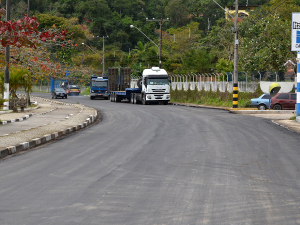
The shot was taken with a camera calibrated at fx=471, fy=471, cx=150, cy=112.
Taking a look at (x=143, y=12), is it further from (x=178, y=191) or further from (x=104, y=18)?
(x=178, y=191)

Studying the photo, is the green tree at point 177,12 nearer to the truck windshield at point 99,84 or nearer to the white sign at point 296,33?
the truck windshield at point 99,84

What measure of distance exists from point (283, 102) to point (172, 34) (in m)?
62.3

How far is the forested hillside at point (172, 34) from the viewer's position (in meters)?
43.0

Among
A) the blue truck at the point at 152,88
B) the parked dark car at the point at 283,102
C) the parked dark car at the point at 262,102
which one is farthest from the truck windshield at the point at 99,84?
the parked dark car at the point at 283,102

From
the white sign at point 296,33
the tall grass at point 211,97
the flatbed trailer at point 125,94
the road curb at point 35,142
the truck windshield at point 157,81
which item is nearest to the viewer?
the road curb at point 35,142

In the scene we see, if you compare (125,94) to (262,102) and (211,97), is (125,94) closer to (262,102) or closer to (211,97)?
(211,97)

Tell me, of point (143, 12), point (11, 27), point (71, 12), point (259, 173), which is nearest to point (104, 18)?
point (71, 12)

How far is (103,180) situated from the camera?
27.0 ft

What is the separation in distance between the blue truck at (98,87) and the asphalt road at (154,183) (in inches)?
1715

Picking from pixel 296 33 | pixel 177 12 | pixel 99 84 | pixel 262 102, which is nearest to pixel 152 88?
pixel 262 102

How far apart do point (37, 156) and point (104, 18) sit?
96789 mm

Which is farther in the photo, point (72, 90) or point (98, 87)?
point (72, 90)

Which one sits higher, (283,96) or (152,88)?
(152,88)

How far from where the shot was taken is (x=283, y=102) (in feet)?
106
